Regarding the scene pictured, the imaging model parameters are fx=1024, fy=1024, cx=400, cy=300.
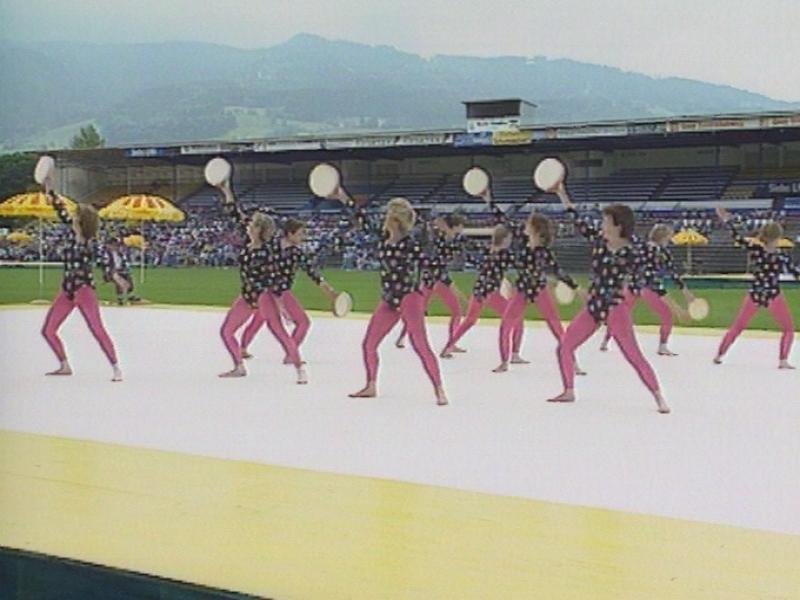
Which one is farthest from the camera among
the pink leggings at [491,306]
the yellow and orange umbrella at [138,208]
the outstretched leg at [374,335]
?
the yellow and orange umbrella at [138,208]

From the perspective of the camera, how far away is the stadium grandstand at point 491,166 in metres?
9.64

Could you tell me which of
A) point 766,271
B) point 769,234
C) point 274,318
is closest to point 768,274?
point 766,271

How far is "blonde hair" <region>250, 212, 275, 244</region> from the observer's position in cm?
659

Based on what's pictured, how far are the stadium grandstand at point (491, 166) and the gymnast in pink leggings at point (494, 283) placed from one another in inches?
55.7

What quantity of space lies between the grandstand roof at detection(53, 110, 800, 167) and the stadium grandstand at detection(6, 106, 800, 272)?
14mm

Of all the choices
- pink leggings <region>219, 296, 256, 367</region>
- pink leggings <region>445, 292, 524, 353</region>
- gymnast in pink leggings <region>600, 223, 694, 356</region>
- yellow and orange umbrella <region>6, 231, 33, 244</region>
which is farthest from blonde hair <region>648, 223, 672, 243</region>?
yellow and orange umbrella <region>6, 231, 33, 244</region>

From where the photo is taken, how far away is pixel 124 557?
303cm

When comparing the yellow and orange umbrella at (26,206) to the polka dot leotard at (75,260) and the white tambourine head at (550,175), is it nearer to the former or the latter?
the polka dot leotard at (75,260)

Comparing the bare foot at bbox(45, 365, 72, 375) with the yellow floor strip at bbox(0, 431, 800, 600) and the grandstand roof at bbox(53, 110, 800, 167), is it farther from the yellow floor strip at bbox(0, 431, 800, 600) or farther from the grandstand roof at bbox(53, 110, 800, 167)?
the yellow floor strip at bbox(0, 431, 800, 600)

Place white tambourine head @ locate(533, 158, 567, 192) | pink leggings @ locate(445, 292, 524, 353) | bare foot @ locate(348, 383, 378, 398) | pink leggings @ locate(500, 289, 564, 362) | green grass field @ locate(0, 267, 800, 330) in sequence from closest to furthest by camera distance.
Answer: white tambourine head @ locate(533, 158, 567, 192) < bare foot @ locate(348, 383, 378, 398) < pink leggings @ locate(500, 289, 564, 362) < pink leggings @ locate(445, 292, 524, 353) < green grass field @ locate(0, 267, 800, 330)

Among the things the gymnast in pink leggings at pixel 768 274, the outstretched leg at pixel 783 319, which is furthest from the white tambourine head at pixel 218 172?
the outstretched leg at pixel 783 319

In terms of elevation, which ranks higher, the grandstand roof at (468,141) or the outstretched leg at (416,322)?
the grandstand roof at (468,141)

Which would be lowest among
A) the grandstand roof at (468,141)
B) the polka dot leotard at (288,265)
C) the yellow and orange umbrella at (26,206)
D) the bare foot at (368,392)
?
the bare foot at (368,392)

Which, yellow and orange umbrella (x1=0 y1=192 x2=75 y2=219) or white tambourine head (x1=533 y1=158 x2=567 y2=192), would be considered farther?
yellow and orange umbrella (x1=0 y1=192 x2=75 y2=219)
